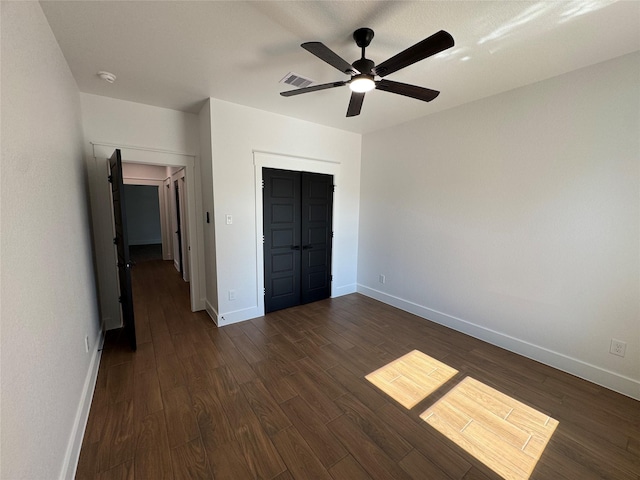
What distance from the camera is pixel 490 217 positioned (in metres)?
2.89

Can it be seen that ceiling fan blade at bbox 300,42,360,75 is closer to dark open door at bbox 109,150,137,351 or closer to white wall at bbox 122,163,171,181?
dark open door at bbox 109,150,137,351

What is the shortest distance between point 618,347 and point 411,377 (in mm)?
1736

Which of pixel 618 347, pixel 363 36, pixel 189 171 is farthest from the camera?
pixel 189 171

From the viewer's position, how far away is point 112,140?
297 centimetres

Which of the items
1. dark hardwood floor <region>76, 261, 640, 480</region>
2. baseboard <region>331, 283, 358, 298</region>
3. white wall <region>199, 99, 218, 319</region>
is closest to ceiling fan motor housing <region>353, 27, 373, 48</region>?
white wall <region>199, 99, 218, 319</region>

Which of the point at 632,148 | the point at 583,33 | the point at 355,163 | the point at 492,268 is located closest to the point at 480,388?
the point at 492,268

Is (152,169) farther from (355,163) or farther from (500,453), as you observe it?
(500,453)

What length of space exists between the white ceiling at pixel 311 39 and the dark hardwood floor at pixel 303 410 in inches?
108

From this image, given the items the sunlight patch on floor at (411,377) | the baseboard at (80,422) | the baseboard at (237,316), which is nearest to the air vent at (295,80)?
the baseboard at (237,316)

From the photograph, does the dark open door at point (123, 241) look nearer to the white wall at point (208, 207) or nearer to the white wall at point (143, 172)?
the white wall at point (208, 207)

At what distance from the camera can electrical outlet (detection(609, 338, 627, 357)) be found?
2160 mm

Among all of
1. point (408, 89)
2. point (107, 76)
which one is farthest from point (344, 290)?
point (107, 76)

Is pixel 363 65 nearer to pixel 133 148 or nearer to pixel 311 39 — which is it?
pixel 311 39

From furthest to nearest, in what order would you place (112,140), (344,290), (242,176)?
(344,290), (242,176), (112,140)
